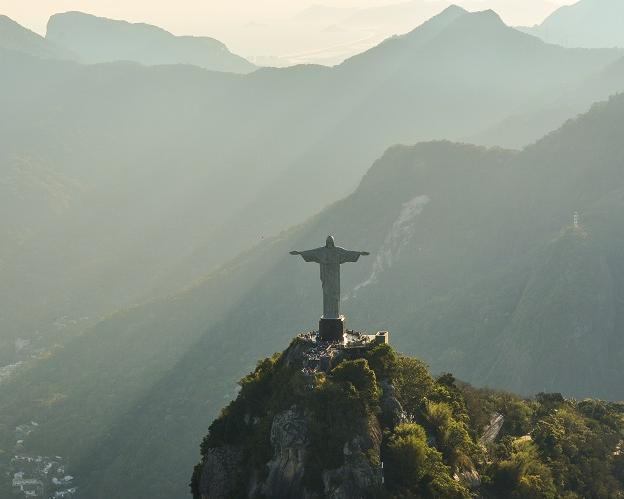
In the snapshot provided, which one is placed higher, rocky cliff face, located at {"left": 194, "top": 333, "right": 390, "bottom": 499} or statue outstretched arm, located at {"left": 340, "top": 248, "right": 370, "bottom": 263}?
statue outstretched arm, located at {"left": 340, "top": 248, "right": 370, "bottom": 263}

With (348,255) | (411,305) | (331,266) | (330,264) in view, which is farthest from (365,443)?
(411,305)


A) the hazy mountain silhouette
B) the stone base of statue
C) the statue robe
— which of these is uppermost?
the statue robe

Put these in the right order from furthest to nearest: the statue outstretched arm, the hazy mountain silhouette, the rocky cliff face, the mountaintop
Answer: the hazy mountain silhouette → the statue outstretched arm → the mountaintop → the rocky cliff face

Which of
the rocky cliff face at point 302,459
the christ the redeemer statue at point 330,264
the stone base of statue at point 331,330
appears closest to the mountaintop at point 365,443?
the rocky cliff face at point 302,459

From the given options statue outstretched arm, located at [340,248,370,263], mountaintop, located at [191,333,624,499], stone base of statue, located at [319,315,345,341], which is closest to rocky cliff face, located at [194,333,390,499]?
mountaintop, located at [191,333,624,499]

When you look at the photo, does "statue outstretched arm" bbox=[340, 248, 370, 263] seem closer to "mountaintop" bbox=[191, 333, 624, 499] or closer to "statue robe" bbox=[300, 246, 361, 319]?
"statue robe" bbox=[300, 246, 361, 319]

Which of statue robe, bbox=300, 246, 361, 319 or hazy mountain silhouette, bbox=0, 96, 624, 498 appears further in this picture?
hazy mountain silhouette, bbox=0, 96, 624, 498

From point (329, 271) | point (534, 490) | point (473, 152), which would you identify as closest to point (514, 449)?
point (534, 490)
